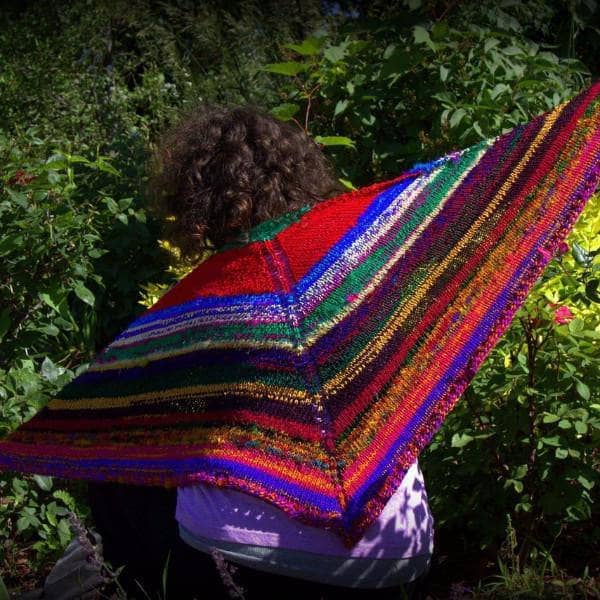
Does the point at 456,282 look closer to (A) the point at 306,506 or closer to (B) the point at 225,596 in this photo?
(A) the point at 306,506

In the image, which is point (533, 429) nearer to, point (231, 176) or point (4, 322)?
point (231, 176)

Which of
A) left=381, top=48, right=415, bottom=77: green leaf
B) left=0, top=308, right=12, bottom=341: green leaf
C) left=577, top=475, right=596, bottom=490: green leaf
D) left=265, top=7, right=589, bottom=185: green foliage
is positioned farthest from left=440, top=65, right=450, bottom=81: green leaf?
left=0, top=308, right=12, bottom=341: green leaf

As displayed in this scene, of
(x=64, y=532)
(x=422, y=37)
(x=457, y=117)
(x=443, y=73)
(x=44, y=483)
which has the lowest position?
(x=64, y=532)

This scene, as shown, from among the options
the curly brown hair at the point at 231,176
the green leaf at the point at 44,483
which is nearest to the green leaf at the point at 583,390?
the curly brown hair at the point at 231,176

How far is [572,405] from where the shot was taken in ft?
6.79

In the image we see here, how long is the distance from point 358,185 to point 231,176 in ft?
4.92

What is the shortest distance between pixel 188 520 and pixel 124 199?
5.74 feet

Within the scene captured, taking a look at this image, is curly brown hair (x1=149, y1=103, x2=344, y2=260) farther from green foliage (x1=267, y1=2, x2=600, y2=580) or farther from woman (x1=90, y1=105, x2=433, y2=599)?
green foliage (x1=267, y1=2, x2=600, y2=580)

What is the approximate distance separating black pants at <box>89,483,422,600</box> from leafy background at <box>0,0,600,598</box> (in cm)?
24

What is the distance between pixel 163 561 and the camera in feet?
6.63

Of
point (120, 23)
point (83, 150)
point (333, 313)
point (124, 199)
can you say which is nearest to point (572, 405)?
point (333, 313)

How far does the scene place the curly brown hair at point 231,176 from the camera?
78.3 inches

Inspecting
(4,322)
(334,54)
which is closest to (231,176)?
(4,322)

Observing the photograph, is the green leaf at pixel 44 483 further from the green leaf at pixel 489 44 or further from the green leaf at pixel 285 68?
the green leaf at pixel 489 44
